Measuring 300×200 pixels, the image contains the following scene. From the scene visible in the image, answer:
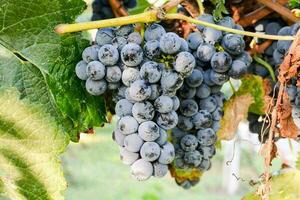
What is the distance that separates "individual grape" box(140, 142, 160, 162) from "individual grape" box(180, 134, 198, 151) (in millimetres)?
203

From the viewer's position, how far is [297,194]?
1383mm

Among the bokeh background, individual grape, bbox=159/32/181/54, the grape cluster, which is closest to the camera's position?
individual grape, bbox=159/32/181/54

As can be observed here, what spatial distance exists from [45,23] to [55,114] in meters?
0.18

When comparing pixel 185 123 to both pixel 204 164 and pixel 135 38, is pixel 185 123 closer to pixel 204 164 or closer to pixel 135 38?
pixel 204 164

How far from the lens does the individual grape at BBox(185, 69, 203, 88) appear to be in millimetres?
1241

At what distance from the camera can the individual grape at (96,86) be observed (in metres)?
1.15

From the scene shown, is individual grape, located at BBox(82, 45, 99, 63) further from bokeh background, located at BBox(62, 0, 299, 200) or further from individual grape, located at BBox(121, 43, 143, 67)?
bokeh background, located at BBox(62, 0, 299, 200)

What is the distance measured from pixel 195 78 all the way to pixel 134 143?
21 cm

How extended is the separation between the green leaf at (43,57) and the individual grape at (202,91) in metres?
0.23

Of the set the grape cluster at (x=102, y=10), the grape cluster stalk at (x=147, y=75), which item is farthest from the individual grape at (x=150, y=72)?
the grape cluster at (x=102, y=10)

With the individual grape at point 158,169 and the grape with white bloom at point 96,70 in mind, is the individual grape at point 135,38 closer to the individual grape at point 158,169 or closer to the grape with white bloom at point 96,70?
the grape with white bloom at point 96,70

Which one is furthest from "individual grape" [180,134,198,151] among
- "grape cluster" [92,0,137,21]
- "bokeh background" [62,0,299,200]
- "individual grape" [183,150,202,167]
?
"bokeh background" [62,0,299,200]

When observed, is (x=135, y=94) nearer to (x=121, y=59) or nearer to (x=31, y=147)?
(x=121, y=59)

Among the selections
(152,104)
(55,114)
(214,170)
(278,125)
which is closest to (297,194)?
(278,125)
